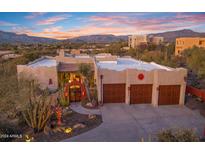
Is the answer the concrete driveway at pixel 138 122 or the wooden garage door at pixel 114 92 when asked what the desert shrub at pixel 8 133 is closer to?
the concrete driveway at pixel 138 122

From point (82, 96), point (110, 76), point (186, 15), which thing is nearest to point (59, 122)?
point (82, 96)

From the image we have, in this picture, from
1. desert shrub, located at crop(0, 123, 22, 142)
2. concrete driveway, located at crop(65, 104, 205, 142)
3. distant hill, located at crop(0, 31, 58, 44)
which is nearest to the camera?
desert shrub, located at crop(0, 123, 22, 142)

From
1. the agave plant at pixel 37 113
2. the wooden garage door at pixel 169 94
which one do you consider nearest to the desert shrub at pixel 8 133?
the agave plant at pixel 37 113

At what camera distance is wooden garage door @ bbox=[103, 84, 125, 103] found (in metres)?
9.16

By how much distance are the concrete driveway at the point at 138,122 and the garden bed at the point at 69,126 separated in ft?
0.83

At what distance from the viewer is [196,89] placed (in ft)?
30.3

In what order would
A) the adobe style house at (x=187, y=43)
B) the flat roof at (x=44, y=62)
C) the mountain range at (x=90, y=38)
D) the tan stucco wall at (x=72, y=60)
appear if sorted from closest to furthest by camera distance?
the mountain range at (x=90, y=38)
the adobe style house at (x=187, y=43)
the flat roof at (x=44, y=62)
the tan stucco wall at (x=72, y=60)

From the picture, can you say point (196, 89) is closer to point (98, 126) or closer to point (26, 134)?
point (98, 126)

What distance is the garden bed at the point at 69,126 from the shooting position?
666 cm


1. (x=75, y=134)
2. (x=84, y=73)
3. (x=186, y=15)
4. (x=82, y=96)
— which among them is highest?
(x=186, y=15)

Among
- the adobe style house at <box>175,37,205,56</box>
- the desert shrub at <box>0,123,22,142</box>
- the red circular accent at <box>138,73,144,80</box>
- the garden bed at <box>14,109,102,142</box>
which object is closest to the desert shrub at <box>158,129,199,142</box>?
the garden bed at <box>14,109,102,142</box>

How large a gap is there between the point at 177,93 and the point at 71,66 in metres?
5.98

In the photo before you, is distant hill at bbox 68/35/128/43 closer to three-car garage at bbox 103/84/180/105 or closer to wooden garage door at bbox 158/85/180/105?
three-car garage at bbox 103/84/180/105

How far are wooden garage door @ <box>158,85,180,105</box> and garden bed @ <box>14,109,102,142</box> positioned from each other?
123 inches
